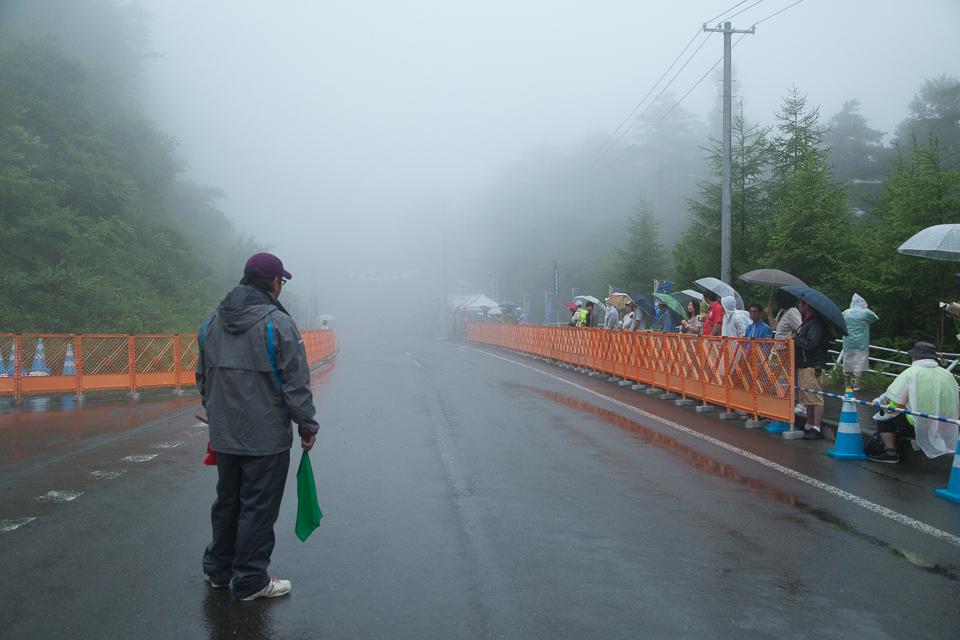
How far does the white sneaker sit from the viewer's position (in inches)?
148

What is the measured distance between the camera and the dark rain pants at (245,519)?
3.75 metres

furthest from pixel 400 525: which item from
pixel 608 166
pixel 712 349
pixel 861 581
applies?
pixel 608 166

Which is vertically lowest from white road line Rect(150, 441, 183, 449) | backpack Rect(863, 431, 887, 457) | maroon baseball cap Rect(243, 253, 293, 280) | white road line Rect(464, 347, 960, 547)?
white road line Rect(150, 441, 183, 449)

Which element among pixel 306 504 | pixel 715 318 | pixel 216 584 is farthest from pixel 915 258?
pixel 216 584

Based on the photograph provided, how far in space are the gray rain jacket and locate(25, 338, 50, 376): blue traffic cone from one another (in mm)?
13075

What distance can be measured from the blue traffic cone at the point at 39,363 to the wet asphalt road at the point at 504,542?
660cm

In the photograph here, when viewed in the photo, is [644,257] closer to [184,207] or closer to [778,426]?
[778,426]

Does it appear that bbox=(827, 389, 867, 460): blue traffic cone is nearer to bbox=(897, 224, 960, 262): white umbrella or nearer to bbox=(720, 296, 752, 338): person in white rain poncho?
bbox=(897, 224, 960, 262): white umbrella

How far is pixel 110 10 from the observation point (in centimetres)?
4944

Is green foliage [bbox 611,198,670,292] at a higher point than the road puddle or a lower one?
higher

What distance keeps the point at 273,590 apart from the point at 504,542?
1569 millimetres

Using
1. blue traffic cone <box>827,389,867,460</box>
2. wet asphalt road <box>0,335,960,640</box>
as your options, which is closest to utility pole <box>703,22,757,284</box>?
wet asphalt road <box>0,335,960,640</box>

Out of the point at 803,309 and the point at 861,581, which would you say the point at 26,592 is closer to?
the point at 861,581

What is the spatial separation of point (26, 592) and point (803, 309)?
891cm
